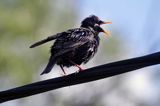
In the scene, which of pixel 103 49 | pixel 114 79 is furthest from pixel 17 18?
pixel 114 79

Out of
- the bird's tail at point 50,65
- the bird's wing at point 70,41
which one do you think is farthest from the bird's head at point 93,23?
the bird's tail at point 50,65

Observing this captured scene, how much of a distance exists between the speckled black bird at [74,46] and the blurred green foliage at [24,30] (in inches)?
379

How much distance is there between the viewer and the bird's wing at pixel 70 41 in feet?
28.2

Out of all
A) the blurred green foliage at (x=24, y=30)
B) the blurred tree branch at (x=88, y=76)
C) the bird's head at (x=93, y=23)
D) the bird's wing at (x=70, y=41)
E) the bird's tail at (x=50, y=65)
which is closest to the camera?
the blurred tree branch at (x=88, y=76)

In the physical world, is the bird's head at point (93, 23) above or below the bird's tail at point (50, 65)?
below

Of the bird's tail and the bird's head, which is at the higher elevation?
the bird's tail

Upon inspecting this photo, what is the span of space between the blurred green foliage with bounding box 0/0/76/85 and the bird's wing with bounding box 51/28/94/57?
9.84m

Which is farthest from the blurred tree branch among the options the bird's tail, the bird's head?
A: the bird's head

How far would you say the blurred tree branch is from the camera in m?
6.82

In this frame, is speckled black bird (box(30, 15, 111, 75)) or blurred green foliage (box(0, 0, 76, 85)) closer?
speckled black bird (box(30, 15, 111, 75))

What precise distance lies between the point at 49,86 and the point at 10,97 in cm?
39

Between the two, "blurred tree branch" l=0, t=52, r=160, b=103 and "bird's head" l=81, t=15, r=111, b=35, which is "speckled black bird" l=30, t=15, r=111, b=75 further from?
"blurred tree branch" l=0, t=52, r=160, b=103

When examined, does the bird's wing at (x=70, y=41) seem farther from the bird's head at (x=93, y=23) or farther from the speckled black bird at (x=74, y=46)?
the bird's head at (x=93, y=23)

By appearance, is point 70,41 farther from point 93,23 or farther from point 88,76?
point 88,76
